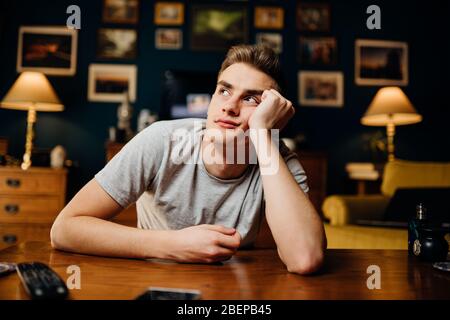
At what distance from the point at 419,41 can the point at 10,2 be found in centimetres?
414

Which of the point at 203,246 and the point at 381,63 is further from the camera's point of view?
the point at 381,63

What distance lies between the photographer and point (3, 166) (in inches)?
122

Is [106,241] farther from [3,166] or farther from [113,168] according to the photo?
[3,166]

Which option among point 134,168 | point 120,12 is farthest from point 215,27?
point 134,168

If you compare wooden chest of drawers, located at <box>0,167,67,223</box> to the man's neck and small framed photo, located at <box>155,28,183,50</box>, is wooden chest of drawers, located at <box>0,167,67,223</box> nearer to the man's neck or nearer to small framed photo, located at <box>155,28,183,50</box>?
small framed photo, located at <box>155,28,183,50</box>

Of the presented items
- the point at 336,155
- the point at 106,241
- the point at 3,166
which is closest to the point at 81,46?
the point at 3,166

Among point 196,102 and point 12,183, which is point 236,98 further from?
point 12,183

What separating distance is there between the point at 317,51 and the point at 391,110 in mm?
1030

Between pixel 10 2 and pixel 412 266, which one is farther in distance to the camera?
pixel 10 2

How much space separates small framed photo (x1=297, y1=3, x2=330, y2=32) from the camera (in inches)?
157

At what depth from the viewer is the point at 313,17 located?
4.02 m

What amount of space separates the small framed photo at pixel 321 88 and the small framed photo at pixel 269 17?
55 centimetres

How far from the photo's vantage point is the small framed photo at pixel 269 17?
394cm

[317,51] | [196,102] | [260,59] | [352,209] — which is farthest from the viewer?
[317,51]
